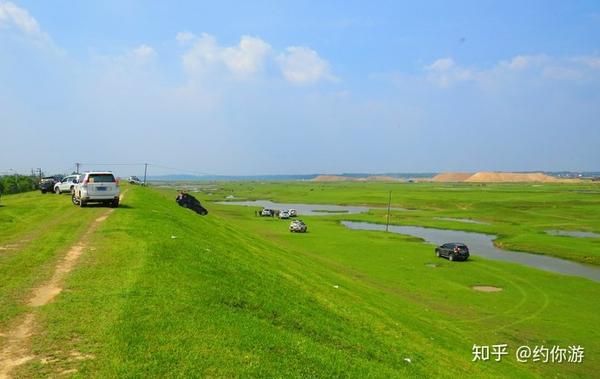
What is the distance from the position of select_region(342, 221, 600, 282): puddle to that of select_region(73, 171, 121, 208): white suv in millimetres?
42314

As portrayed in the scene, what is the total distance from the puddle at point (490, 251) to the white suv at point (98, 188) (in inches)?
1666

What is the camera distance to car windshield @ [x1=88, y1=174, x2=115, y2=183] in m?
33.0

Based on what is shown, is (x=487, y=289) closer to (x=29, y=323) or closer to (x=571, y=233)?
(x=29, y=323)

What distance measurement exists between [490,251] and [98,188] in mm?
48691

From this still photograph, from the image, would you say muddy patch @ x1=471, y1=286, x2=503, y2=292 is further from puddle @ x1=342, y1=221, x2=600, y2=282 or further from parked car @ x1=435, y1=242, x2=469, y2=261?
puddle @ x1=342, y1=221, x2=600, y2=282

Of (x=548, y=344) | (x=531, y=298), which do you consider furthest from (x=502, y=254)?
(x=548, y=344)

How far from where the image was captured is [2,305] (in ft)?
39.3

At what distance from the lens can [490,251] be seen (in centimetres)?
6316

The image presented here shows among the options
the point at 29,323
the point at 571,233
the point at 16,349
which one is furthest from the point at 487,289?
the point at 571,233

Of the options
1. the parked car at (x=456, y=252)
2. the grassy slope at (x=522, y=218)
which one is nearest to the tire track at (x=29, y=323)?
the parked car at (x=456, y=252)

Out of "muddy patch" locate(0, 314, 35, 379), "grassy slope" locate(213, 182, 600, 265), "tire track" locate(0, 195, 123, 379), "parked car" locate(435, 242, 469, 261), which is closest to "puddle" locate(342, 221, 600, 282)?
"grassy slope" locate(213, 182, 600, 265)

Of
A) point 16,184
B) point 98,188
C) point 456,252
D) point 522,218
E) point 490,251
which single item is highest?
point 98,188

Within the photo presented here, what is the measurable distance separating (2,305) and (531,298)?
34.5 metres

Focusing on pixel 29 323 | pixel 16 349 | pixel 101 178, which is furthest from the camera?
pixel 101 178
